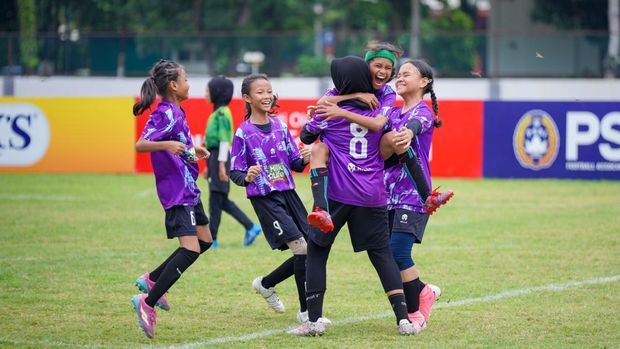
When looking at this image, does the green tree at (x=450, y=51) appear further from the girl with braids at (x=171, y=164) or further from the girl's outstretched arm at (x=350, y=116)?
the girl's outstretched arm at (x=350, y=116)

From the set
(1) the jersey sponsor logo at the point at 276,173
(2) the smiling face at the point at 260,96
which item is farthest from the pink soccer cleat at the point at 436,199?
(2) the smiling face at the point at 260,96

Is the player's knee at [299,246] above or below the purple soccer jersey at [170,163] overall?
below

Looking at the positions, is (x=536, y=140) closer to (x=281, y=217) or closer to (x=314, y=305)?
(x=281, y=217)

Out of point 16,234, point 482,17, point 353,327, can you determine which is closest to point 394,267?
point 353,327

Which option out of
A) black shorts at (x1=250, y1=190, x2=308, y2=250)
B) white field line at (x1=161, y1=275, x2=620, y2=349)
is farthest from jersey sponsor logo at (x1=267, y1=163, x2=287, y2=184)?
white field line at (x1=161, y1=275, x2=620, y2=349)

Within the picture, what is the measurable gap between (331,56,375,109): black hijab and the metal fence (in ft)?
75.2

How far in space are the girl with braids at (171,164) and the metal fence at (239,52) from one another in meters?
22.7

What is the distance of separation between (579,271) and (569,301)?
162cm

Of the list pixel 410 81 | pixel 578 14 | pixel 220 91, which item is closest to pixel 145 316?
pixel 410 81

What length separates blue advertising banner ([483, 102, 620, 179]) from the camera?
19.4 m

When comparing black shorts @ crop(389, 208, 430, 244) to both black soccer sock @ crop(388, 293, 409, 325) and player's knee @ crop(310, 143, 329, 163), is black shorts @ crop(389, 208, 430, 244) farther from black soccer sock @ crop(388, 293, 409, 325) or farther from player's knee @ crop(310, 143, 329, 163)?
player's knee @ crop(310, 143, 329, 163)

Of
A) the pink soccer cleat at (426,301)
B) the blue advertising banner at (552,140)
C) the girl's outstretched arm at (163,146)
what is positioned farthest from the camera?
the blue advertising banner at (552,140)

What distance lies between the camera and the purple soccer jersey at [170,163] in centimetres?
772

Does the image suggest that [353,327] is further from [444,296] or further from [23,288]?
[23,288]
